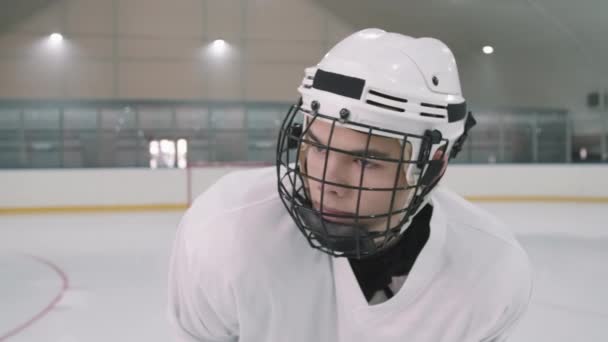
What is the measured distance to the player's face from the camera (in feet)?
2.97

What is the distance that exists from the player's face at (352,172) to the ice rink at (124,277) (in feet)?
6.64

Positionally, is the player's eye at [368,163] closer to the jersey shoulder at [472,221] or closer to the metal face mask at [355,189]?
the metal face mask at [355,189]

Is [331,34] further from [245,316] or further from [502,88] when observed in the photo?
[245,316]

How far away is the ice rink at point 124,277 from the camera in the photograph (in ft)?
9.14

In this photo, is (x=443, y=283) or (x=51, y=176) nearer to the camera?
(x=443, y=283)

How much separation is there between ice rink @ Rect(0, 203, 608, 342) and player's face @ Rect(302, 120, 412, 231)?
2.02 m

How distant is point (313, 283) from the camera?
1.01m

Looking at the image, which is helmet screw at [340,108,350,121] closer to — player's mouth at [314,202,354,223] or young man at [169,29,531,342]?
young man at [169,29,531,342]

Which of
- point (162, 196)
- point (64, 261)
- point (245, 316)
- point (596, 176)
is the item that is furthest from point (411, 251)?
point (596, 176)

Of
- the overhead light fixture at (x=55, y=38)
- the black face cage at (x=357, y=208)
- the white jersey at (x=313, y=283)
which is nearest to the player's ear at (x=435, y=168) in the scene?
the black face cage at (x=357, y=208)

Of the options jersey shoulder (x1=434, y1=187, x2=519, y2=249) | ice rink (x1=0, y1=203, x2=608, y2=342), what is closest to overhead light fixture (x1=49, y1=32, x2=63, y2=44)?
ice rink (x1=0, y1=203, x2=608, y2=342)

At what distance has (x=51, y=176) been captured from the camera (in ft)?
22.9

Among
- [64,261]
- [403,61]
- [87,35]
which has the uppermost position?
[87,35]

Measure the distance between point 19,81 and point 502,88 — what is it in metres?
8.55
